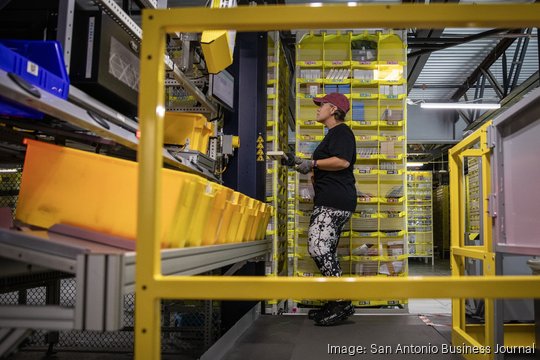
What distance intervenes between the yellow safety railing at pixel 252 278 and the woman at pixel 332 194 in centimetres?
329

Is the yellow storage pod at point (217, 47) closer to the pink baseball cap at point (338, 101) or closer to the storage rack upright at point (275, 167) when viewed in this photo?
the pink baseball cap at point (338, 101)

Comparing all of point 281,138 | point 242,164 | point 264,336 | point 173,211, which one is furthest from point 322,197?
point 173,211

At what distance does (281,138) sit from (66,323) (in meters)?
5.48

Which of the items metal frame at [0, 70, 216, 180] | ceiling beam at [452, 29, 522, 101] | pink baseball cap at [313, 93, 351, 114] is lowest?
metal frame at [0, 70, 216, 180]

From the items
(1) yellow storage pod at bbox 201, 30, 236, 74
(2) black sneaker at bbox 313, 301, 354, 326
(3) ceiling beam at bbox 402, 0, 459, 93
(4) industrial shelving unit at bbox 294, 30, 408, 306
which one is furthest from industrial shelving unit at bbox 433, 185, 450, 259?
(1) yellow storage pod at bbox 201, 30, 236, 74

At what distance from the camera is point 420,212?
1584 cm

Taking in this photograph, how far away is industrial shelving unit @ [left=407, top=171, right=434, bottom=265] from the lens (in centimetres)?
1584

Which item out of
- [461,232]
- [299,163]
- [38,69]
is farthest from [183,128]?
[461,232]

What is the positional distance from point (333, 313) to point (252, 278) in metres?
3.70

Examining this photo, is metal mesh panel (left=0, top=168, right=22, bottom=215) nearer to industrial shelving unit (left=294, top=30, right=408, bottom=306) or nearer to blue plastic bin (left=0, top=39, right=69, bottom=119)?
blue plastic bin (left=0, top=39, right=69, bottom=119)

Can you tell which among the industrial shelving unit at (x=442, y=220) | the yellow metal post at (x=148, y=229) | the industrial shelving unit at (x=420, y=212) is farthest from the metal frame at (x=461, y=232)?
the industrial shelving unit at (x=442, y=220)

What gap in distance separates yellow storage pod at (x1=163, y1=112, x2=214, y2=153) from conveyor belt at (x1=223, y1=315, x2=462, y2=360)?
1790 mm

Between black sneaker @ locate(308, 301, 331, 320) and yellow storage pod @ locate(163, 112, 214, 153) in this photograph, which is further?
black sneaker @ locate(308, 301, 331, 320)

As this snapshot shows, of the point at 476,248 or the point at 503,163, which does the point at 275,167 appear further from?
the point at 503,163
